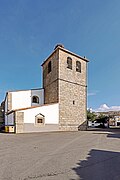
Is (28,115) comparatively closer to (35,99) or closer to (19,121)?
(19,121)

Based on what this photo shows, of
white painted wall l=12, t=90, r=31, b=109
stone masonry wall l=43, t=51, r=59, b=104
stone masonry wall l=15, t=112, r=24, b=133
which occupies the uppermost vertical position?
stone masonry wall l=43, t=51, r=59, b=104

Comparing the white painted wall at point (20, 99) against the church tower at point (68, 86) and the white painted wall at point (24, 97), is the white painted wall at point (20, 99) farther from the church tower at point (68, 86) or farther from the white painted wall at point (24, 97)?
the church tower at point (68, 86)

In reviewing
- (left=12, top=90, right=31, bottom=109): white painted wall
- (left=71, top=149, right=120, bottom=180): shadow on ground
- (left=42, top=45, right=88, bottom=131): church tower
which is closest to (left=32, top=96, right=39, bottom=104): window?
(left=12, top=90, right=31, bottom=109): white painted wall

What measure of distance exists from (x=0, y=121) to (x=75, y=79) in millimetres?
18260

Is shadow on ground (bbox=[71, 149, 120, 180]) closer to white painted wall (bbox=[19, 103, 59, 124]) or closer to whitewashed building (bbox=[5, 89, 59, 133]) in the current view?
whitewashed building (bbox=[5, 89, 59, 133])

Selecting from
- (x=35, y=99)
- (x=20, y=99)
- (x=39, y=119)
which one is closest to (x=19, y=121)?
(x=39, y=119)

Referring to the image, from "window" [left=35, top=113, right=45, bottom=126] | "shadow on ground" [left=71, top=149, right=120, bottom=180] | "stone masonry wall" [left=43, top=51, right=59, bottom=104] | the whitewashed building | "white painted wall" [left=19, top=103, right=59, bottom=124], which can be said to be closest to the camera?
"shadow on ground" [left=71, top=149, right=120, bottom=180]

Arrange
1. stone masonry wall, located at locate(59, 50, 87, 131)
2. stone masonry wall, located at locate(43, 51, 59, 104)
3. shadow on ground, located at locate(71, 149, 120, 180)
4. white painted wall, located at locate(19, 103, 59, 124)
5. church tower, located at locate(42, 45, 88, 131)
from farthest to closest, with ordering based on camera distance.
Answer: stone masonry wall, located at locate(43, 51, 59, 104)
church tower, located at locate(42, 45, 88, 131)
stone masonry wall, located at locate(59, 50, 87, 131)
white painted wall, located at locate(19, 103, 59, 124)
shadow on ground, located at locate(71, 149, 120, 180)

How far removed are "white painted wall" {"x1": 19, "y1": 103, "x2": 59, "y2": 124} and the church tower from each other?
794mm

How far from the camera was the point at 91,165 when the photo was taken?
5.61m

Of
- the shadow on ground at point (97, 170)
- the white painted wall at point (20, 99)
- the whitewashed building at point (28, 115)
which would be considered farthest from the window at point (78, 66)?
the shadow on ground at point (97, 170)

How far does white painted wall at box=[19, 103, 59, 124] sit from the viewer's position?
21.8 metres

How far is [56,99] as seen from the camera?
25.8 meters

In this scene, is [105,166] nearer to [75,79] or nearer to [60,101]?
[60,101]
